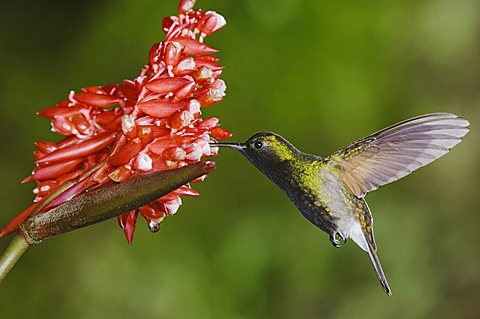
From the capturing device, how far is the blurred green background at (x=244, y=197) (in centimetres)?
231

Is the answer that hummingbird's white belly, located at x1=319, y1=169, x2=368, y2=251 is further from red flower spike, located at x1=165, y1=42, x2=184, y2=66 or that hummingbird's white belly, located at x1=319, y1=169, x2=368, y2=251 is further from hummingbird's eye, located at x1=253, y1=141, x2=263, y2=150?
red flower spike, located at x1=165, y1=42, x2=184, y2=66

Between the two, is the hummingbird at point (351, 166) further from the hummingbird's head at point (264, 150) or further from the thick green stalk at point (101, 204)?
the thick green stalk at point (101, 204)

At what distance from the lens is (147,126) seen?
0.78 m

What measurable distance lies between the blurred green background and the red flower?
1.45 metres

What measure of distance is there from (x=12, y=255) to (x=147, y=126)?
0.19 meters

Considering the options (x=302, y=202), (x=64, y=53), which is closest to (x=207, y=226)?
(x=64, y=53)

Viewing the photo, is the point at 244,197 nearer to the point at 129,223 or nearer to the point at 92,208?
the point at 129,223

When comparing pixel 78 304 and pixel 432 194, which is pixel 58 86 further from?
pixel 432 194

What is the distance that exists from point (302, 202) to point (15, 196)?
1518 mm

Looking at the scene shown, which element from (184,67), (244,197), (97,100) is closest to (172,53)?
(184,67)

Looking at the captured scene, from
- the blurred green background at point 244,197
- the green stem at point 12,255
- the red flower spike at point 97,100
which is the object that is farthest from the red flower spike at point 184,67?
the blurred green background at point 244,197

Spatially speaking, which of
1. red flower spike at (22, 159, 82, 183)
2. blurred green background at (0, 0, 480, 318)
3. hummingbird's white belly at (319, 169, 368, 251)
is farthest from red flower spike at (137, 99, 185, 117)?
blurred green background at (0, 0, 480, 318)

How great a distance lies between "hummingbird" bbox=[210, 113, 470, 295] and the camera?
37.2 inches

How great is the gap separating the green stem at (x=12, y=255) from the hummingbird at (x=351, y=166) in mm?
306
